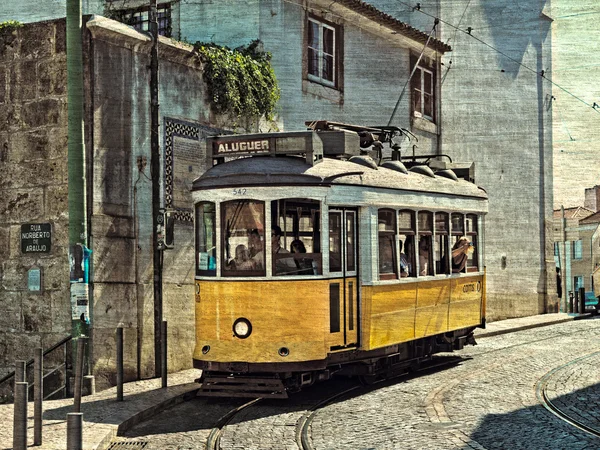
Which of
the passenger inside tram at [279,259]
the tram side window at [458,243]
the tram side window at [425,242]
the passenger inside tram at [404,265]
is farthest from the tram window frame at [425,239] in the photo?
the passenger inside tram at [279,259]

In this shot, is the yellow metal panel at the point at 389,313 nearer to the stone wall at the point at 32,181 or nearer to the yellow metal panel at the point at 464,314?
the yellow metal panel at the point at 464,314

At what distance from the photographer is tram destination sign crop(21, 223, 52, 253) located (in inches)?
547

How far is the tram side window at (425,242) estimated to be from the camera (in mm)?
14195

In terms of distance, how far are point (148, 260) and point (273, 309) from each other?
138 inches

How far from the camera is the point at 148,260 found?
14641 mm

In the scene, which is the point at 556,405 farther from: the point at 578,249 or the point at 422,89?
the point at 578,249

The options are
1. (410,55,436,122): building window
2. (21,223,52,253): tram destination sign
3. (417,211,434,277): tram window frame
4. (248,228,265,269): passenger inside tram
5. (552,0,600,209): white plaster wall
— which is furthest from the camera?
(552,0,600,209): white plaster wall

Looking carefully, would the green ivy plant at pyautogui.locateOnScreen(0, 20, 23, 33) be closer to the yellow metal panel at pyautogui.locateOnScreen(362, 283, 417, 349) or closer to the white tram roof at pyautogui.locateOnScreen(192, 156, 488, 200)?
the white tram roof at pyautogui.locateOnScreen(192, 156, 488, 200)

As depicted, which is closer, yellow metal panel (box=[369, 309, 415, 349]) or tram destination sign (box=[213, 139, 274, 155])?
tram destination sign (box=[213, 139, 274, 155])

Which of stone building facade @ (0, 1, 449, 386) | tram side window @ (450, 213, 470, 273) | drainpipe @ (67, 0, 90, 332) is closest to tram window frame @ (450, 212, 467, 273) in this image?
tram side window @ (450, 213, 470, 273)

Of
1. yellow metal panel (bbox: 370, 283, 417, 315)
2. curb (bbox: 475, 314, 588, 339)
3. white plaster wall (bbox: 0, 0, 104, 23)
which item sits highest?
white plaster wall (bbox: 0, 0, 104, 23)

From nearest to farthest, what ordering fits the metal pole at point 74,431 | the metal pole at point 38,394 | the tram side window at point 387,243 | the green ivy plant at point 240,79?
the metal pole at point 74,431, the metal pole at point 38,394, the tram side window at point 387,243, the green ivy plant at point 240,79

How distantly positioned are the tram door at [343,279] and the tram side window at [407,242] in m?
1.20

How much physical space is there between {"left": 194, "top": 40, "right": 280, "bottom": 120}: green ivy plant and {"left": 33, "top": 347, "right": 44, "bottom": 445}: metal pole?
7.93 metres
